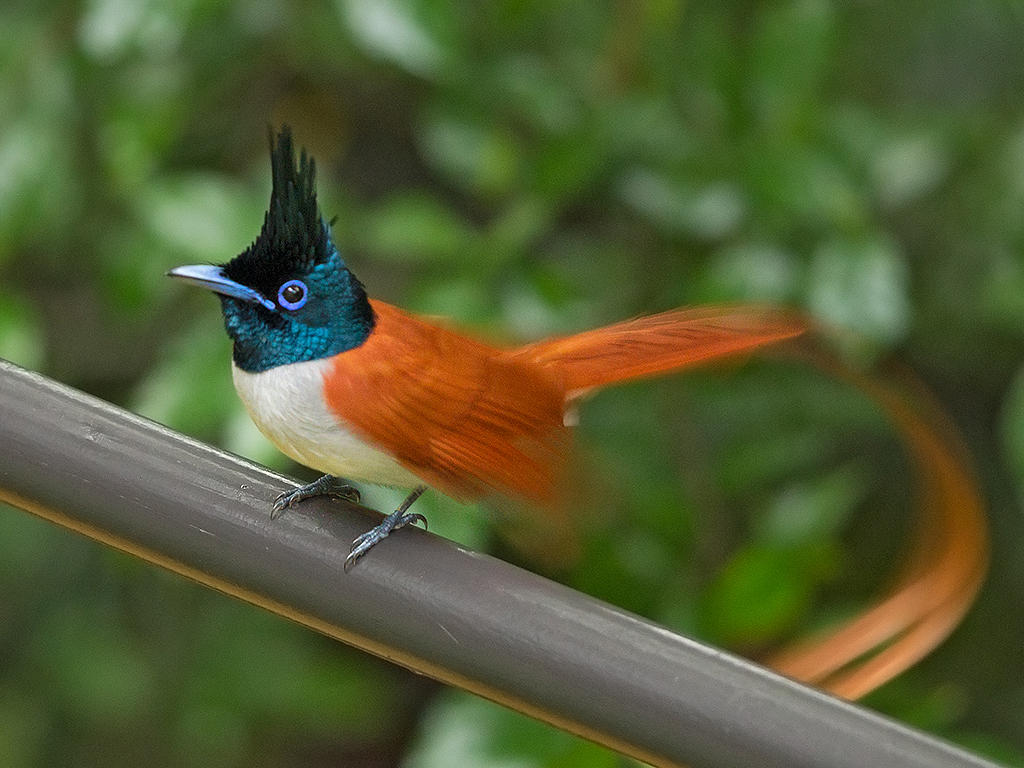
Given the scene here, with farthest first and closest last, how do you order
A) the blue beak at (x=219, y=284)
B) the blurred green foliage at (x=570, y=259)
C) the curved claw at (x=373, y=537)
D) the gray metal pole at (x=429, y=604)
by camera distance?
the blurred green foliage at (x=570, y=259), the blue beak at (x=219, y=284), the curved claw at (x=373, y=537), the gray metal pole at (x=429, y=604)

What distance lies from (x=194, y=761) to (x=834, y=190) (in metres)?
1.27

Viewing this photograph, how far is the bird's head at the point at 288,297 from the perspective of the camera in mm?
796

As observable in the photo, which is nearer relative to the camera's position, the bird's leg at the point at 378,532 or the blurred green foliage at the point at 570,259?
the bird's leg at the point at 378,532

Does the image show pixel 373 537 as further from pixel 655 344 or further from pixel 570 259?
pixel 570 259

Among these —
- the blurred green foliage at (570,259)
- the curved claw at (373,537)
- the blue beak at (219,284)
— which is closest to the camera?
the curved claw at (373,537)

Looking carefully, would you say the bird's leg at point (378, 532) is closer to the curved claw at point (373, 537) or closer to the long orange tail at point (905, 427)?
the curved claw at point (373, 537)

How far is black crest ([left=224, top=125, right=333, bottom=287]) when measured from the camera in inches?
30.1

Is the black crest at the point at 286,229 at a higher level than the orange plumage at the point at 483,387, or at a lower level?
higher

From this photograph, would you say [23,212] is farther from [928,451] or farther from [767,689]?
[767,689]

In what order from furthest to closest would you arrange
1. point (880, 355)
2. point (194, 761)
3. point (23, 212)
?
point (194, 761) < point (880, 355) < point (23, 212)

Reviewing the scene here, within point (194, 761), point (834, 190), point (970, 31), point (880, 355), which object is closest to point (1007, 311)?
point (880, 355)

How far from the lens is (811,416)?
165 cm

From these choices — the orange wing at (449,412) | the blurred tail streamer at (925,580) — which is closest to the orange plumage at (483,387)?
the orange wing at (449,412)

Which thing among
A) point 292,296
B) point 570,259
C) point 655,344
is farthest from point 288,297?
point 570,259
